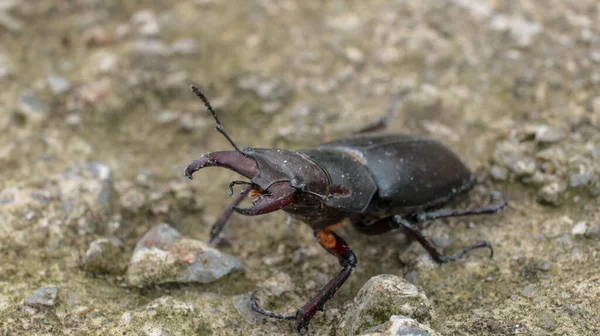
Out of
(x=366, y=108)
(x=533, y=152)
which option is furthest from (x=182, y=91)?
(x=533, y=152)

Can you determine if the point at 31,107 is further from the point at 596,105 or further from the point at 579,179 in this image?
the point at 596,105

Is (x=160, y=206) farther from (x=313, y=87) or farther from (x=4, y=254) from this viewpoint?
(x=313, y=87)

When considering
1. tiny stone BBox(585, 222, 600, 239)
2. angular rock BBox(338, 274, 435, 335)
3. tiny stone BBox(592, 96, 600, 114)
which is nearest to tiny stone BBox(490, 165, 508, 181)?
tiny stone BBox(585, 222, 600, 239)

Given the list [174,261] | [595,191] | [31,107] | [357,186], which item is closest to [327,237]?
[357,186]

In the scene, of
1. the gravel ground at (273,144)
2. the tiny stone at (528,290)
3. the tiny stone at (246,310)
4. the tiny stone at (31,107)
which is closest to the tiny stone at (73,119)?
the gravel ground at (273,144)

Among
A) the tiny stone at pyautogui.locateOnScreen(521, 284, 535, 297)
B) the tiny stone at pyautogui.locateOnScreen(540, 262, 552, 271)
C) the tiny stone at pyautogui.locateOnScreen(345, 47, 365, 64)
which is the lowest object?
the tiny stone at pyautogui.locateOnScreen(540, 262, 552, 271)

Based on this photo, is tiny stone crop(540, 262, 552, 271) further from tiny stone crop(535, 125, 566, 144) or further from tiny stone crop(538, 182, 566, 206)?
tiny stone crop(535, 125, 566, 144)
